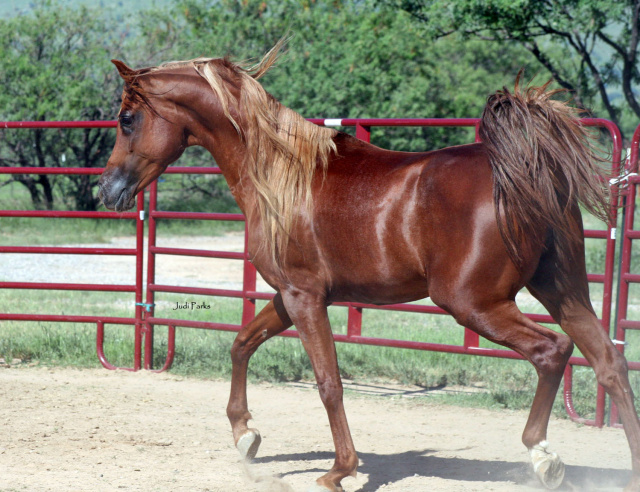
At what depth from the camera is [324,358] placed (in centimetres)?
339

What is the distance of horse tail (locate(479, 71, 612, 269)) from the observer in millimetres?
3016

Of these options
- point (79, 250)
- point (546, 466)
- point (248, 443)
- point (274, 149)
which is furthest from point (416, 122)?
point (79, 250)

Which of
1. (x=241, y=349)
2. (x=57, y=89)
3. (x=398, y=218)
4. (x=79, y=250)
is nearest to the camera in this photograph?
(x=398, y=218)

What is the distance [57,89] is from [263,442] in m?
14.2

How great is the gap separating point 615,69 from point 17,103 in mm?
13420

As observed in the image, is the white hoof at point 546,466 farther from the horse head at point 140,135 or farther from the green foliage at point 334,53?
the green foliage at point 334,53

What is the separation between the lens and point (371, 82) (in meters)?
19.4

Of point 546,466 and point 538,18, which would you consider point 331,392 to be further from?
point 538,18

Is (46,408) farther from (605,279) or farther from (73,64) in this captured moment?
(73,64)

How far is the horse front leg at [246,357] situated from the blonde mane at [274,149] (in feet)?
1.61

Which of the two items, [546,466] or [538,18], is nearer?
[546,466]

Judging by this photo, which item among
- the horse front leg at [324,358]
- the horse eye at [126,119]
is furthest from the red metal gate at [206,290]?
the horse front leg at [324,358]

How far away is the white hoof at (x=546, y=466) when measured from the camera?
10.6 feet

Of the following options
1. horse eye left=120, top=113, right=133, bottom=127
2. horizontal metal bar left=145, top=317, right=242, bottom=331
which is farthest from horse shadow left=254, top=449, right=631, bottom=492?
horse eye left=120, top=113, right=133, bottom=127
